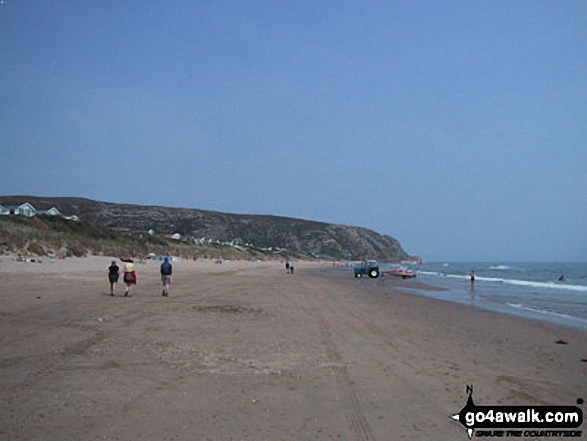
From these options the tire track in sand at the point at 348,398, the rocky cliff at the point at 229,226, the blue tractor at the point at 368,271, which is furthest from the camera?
the rocky cliff at the point at 229,226

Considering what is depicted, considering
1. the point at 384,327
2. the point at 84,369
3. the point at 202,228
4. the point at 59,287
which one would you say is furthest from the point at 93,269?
the point at 202,228

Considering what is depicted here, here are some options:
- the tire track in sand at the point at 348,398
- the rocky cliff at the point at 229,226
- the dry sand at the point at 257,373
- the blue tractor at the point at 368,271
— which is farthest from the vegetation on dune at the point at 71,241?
the rocky cliff at the point at 229,226

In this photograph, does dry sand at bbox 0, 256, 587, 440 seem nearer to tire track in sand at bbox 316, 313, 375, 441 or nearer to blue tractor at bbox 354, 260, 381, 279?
tire track in sand at bbox 316, 313, 375, 441

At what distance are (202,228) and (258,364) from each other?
5599 inches

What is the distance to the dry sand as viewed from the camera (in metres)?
5.27

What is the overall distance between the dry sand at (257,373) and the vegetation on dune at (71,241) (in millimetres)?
25482

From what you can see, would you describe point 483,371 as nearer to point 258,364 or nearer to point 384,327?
point 258,364

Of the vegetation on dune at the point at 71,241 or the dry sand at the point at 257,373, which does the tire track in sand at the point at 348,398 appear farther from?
the vegetation on dune at the point at 71,241

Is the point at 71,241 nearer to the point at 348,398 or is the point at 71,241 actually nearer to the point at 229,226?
the point at 348,398

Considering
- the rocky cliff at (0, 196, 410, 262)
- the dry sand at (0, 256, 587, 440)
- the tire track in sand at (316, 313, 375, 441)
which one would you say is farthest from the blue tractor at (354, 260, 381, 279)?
the rocky cliff at (0, 196, 410, 262)

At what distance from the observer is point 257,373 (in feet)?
24.3

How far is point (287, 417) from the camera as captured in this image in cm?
553

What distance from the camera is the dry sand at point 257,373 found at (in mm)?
5266

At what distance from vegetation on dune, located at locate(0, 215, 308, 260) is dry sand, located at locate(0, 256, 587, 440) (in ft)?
83.6
